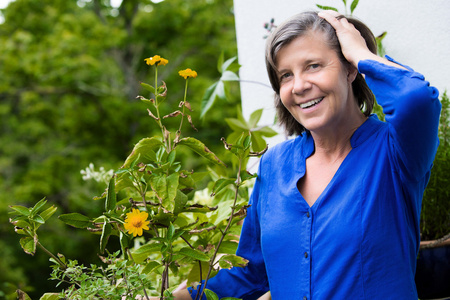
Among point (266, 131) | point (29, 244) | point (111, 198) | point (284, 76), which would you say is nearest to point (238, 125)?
point (266, 131)

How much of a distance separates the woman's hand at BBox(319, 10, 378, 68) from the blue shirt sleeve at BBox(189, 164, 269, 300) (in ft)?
1.66

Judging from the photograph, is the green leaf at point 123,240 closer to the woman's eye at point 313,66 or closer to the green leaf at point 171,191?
the green leaf at point 171,191

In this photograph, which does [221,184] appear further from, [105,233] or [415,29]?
[415,29]

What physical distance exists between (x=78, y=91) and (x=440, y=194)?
9.95 meters

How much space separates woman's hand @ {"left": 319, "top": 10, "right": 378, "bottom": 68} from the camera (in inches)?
47.4

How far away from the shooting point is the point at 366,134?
127cm

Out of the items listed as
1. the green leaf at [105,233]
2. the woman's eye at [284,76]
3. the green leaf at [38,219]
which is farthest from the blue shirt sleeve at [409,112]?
the green leaf at [38,219]

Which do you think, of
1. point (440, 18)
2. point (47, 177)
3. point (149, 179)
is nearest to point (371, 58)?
point (149, 179)

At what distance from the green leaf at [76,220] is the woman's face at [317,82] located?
2.12 feet

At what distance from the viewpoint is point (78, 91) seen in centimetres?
1070

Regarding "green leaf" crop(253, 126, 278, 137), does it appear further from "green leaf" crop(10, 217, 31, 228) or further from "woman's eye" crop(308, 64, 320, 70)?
"green leaf" crop(10, 217, 31, 228)

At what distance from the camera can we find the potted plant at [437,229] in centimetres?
167

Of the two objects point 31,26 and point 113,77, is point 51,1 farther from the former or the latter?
point 113,77

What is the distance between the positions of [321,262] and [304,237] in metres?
0.08
